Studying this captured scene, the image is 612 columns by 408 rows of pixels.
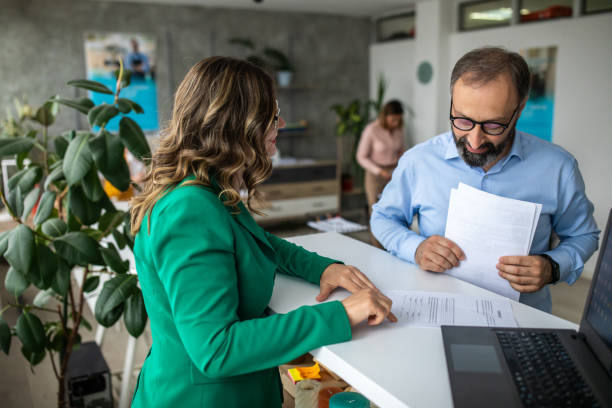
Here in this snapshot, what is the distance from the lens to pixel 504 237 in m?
1.38

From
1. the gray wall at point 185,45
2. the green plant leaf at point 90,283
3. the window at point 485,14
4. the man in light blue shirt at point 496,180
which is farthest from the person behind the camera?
the window at point 485,14

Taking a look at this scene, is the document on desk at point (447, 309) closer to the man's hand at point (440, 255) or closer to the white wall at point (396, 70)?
the man's hand at point (440, 255)

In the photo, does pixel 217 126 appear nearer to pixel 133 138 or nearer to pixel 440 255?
pixel 440 255

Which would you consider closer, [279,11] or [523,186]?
[523,186]

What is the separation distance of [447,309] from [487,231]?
0.31m

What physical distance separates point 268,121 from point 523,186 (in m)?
0.88

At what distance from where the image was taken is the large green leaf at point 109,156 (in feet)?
6.02

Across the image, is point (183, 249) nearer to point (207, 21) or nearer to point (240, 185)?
point (240, 185)

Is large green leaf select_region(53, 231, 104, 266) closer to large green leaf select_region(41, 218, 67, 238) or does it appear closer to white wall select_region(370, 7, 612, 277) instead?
large green leaf select_region(41, 218, 67, 238)

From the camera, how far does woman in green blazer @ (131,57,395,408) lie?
94cm

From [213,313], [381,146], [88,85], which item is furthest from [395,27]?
[213,313]

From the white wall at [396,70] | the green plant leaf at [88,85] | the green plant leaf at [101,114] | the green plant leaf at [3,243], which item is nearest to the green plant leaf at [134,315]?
the green plant leaf at [3,243]

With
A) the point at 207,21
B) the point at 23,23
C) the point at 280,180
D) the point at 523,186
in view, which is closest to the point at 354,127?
the point at 280,180

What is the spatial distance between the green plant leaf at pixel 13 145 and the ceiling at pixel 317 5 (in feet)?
14.5
